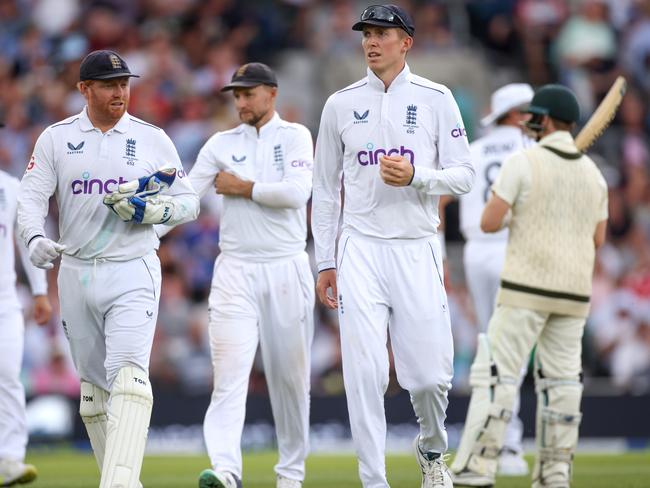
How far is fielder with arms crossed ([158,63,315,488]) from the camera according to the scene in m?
9.62

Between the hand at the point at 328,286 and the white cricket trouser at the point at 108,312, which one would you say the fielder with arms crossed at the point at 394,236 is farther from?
the white cricket trouser at the point at 108,312

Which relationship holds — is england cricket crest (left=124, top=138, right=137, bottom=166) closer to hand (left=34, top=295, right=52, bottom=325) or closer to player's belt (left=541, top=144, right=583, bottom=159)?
player's belt (left=541, top=144, right=583, bottom=159)

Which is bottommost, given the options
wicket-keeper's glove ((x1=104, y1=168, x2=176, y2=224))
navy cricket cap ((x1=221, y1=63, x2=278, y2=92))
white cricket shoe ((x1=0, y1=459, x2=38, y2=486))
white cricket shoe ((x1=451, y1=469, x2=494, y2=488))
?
white cricket shoe ((x1=0, y1=459, x2=38, y2=486))

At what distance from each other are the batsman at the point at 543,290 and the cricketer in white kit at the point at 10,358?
3719 millimetres

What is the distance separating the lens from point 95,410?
333 inches

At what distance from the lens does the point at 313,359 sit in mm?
16172

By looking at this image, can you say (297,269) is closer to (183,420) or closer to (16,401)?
(16,401)

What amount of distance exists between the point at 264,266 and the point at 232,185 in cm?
60

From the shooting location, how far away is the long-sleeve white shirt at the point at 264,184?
9.81 meters

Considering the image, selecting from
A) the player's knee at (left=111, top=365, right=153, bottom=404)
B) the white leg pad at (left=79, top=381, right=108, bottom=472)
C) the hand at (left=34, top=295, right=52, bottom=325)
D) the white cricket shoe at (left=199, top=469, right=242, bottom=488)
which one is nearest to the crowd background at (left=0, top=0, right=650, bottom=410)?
the hand at (left=34, top=295, right=52, bottom=325)

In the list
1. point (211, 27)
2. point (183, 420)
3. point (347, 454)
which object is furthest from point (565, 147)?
point (211, 27)

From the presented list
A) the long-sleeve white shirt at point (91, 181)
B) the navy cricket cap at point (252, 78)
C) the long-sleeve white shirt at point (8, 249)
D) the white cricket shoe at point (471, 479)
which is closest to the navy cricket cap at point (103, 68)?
the long-sleeve white shirt at point (91, 181)

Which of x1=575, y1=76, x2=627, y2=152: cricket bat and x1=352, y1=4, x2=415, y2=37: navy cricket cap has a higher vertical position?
x1=352, y1=4, x2=415, y2=37: navy cricket cap

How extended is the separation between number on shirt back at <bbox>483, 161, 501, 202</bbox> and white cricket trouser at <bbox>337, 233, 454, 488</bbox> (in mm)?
2979
